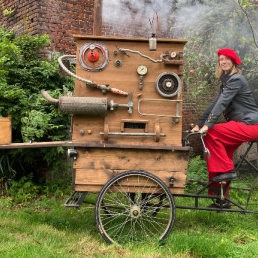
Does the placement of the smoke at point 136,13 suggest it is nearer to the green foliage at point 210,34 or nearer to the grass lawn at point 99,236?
the green foliage at point 210,34

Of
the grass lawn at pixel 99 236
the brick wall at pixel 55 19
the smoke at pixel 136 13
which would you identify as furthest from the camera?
the smoke at pixel 136 13

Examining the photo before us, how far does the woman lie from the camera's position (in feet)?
14.6

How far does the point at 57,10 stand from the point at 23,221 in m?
4.43

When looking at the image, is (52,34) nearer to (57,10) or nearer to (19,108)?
(57,10)

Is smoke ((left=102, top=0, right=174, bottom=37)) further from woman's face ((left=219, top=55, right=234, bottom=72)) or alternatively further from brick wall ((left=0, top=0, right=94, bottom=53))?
woman's face ((left=219, top=55, right=234, bottom=72))

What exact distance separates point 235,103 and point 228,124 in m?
0.30

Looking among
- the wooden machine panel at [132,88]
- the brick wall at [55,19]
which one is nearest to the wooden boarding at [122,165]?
the wooden machine panel at [132,88]

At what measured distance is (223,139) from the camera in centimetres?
453

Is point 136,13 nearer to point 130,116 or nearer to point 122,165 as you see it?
point 130,116

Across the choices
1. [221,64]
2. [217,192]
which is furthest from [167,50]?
[217,192]

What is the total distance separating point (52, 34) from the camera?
25.8 ft

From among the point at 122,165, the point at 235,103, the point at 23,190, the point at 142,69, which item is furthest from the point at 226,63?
the point at 23,190

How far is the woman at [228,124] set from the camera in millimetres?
4461

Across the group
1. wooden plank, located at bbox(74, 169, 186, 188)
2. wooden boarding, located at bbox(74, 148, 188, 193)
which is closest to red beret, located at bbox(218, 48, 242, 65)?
wooden boarding, located at bbox(74, 148, 188, 193)
